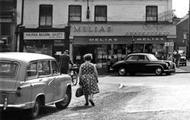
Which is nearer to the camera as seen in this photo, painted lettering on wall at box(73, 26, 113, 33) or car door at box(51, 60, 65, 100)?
car door at box(51, 60, 65, 100)

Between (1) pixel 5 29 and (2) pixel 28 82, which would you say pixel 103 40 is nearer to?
(1) pixel 5 29

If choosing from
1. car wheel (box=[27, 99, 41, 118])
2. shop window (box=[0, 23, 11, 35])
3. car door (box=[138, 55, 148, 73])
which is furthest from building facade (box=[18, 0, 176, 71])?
car wheel (box=[27, 99, 41, 118])

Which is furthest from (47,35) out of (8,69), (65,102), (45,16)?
(8,69)

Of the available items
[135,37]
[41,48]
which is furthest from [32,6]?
[135,37]

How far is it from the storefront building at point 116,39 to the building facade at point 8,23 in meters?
5.27

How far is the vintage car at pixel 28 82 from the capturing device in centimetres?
810

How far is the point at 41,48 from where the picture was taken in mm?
31594

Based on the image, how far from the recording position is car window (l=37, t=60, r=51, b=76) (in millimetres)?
9355

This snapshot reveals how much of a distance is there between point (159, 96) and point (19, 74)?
6.21 meters

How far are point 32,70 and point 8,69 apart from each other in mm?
646

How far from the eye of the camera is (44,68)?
9.69 meters

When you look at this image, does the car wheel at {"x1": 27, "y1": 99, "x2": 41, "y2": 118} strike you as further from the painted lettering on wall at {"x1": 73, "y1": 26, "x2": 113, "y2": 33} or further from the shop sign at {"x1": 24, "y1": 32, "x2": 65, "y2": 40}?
the painted lettering on wall at {"x1": 73, "y1": 26, "x2": 113, "y2": 33}

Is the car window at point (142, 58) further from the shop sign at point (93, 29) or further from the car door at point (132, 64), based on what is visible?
the shop sign at point (93, 29)

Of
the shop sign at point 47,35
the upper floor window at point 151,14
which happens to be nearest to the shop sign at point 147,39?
the upper floor window at point 151,14
